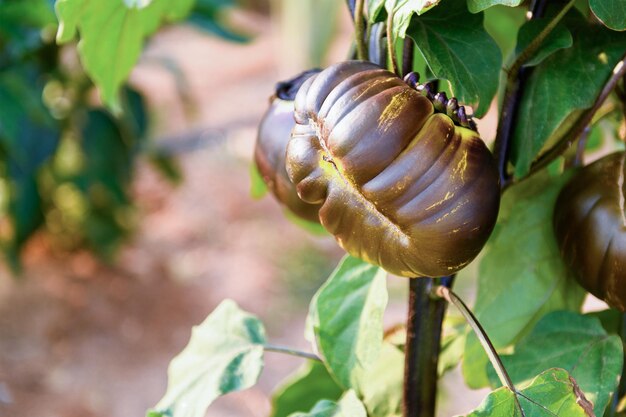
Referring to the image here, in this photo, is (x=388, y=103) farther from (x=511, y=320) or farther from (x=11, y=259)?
(x=11, y=259)

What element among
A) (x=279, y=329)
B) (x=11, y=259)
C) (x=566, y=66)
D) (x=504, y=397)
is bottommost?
(x=279, y=329)

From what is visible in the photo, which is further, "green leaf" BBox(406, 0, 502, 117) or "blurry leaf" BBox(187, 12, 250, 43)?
"blurry leaf" BBox(187, 12, 250, 43)

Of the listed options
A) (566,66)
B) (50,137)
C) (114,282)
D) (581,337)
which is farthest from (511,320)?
(114,282)

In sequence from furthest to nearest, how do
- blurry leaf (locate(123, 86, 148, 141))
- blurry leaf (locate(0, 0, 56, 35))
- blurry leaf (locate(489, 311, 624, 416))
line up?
1. blurry leaf (locate(123, 86, 148, 141))
2. blurry leaf (locate(0, 0, 56, 35))
3. blurry leaf (locate(489, 311, 624, 416))

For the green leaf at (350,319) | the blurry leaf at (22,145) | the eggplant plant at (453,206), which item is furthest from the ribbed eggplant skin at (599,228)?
the blurry leaf at (22,145)

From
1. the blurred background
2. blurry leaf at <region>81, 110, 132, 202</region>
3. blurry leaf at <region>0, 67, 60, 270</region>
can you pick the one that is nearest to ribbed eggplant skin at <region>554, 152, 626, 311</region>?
the blurred background

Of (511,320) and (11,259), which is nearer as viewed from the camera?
(511,320)

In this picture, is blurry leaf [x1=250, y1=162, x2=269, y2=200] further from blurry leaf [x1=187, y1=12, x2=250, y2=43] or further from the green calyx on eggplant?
blurry leaf [x1=187, y1=12, x2=250, y2=43]
